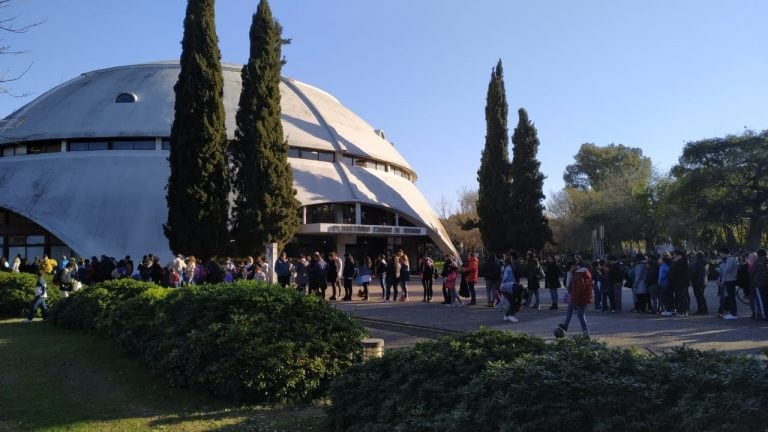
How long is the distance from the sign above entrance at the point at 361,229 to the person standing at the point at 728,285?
76.8 ft

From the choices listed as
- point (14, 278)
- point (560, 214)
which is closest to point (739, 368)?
point (14, 278)

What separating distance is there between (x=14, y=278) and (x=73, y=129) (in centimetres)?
2069

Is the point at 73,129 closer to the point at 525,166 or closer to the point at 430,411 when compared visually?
the point at 525,166

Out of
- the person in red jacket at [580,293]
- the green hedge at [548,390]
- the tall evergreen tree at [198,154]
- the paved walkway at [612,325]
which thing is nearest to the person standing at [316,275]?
the paved walkway at [612,325]

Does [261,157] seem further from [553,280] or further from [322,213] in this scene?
[553,280]

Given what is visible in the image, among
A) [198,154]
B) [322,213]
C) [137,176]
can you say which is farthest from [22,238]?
[322,213]

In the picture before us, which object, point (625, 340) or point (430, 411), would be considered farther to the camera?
Answer: point (625, 340)

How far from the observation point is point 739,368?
3715mm

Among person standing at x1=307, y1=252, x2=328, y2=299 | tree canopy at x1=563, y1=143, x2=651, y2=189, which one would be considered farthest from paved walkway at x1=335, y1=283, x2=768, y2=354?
tree canopy at x1=563, y1=143, x2=651, y2=189

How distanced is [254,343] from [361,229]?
1147 inches

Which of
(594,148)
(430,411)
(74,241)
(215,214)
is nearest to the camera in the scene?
(430,411)

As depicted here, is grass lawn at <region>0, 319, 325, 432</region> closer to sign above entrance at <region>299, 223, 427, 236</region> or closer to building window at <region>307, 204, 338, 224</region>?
sign above entrance at <region>299, 223, 427, 236</region>

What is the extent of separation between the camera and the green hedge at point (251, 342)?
6910 millimetres

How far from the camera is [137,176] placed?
32.5m
